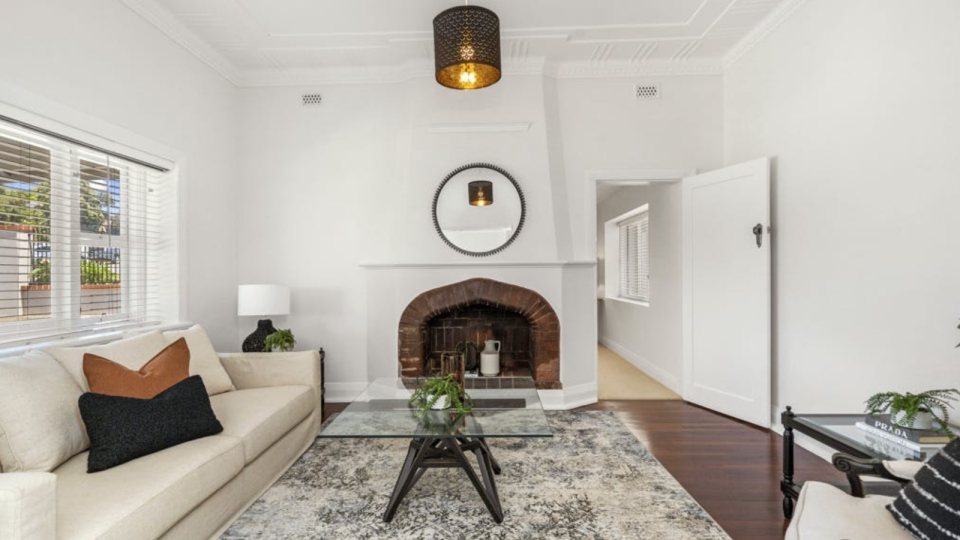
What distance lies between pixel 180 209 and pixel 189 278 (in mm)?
535

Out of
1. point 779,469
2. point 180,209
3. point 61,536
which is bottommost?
point 779,469

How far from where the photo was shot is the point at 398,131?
416 cm

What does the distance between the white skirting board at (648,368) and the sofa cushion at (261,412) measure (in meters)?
3.34

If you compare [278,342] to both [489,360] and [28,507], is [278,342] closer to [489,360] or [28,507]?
[489,360]

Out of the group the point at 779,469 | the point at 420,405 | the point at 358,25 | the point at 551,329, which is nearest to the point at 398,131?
the point at 358,25

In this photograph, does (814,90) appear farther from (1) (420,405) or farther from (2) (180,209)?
(2) (180,209)

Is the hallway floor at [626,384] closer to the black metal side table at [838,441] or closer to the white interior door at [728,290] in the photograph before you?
the white interior door at [728,290]

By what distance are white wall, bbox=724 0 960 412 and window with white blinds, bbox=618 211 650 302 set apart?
2.38 m

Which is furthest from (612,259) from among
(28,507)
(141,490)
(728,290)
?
(28,507)

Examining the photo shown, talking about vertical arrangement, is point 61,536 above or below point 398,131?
below

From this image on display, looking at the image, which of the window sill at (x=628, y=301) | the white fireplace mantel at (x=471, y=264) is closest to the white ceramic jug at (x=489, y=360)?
the white fireplace mantel at (x=471, y=264)

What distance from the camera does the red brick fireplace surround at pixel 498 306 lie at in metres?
3.95

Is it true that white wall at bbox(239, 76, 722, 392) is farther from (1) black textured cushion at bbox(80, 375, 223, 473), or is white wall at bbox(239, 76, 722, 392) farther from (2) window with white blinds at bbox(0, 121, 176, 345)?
(1) black textured cushion at bbox(80, 375, 223, 473)

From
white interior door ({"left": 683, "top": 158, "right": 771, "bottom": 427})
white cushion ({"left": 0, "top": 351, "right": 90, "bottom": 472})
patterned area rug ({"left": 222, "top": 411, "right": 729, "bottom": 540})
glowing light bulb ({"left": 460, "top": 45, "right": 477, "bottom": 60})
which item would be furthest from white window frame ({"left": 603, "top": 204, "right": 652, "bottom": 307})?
white cushion ({"left": 0, "top": 351, "right": 90, "bottom": 472})
